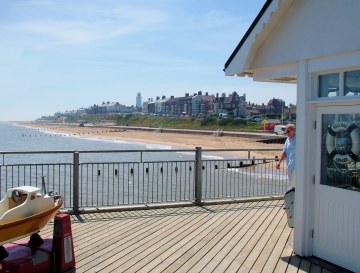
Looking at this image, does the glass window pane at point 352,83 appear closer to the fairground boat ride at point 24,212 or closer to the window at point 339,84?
the window at point 339,84

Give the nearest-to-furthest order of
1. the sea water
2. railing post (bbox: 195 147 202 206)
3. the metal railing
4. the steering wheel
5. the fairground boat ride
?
1. the fairground boat ride
2. the steering wheel
3. the metal railing
4. railing post (bbox: 195 147 202 206)
5. the sea water

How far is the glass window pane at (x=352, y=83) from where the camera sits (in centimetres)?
497

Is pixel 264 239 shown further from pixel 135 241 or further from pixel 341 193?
pixel 135 241

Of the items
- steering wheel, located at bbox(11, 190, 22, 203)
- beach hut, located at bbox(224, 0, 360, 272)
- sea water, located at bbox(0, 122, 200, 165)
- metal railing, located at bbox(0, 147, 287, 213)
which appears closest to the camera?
steering wheel, located at bbox(11, 190, 22, 203)

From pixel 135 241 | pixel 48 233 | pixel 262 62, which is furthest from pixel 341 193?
pixel 48 233

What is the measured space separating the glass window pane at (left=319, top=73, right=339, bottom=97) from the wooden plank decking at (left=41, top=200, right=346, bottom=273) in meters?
2.29

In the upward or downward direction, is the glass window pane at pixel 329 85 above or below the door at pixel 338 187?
above

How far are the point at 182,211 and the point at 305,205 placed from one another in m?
3.06

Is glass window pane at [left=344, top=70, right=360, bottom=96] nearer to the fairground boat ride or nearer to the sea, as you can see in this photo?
the fairground boat ride

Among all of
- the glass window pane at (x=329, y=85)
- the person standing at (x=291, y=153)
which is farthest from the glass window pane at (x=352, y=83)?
the person standing at (x=291, y=153)

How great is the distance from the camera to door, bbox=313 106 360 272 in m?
5.08

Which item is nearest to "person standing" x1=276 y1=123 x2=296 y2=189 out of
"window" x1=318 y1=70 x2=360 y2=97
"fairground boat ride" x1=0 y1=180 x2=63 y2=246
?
"window" x1=318 y1=70 x2=360 y2=97

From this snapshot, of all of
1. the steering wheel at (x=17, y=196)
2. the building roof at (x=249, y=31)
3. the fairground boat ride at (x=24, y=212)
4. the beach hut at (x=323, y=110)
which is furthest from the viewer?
the building roof at (x=249, y=31)

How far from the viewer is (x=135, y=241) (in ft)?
20.3
